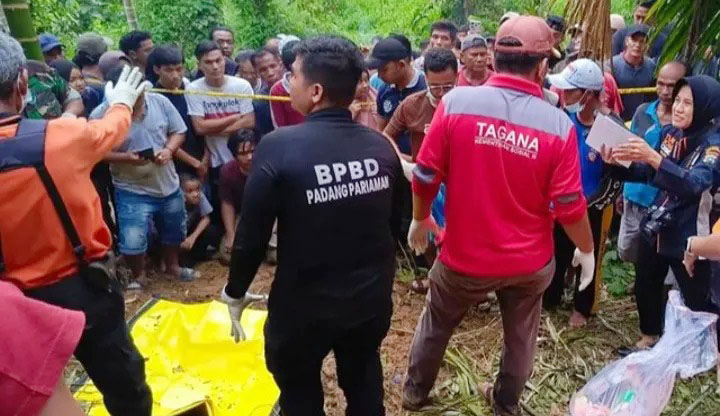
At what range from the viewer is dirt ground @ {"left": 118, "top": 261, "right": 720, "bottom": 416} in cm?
313

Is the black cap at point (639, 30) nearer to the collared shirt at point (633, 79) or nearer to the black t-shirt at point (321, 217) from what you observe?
the collared shirt at point (633, 79)

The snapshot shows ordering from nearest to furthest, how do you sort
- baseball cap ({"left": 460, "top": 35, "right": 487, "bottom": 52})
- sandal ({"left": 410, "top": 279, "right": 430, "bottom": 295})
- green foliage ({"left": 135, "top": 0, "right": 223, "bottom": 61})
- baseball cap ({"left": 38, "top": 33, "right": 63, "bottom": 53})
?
baseball cap ({"left": 460, "top": 35, "right": 487, "bottom": 52}), sandal ({"left": 410, "top": 279, "right": 430, "bottom": 295}), baseball cap ({"left": 38, "top": 33, "right": 63, "bottom": 53}), green foliage ({"left": 135, "top": 0, "right": 223, "bottom": 61})

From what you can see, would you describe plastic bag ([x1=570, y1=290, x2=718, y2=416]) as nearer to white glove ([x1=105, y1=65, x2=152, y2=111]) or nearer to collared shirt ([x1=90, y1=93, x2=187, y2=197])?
white glove ([x1=105, y1=65, x2=152, y2=111])

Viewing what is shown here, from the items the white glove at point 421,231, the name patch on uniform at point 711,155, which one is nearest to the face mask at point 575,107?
the name patch on uniform at point 711,155

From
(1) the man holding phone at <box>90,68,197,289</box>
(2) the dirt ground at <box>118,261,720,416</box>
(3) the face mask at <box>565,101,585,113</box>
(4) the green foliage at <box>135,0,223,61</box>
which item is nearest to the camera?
(2) the dirt ground at <box>118,261,720,416</box>

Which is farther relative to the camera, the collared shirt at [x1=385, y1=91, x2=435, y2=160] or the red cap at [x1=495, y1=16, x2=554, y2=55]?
the collared shirt at [x1=385, y1=91, x2=435, y2=160]

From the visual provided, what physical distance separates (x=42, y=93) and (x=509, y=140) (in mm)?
2751

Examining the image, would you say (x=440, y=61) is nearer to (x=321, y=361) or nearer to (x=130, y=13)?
(x=321, y=361)

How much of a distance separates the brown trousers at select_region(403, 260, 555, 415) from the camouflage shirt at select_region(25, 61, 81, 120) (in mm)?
2470

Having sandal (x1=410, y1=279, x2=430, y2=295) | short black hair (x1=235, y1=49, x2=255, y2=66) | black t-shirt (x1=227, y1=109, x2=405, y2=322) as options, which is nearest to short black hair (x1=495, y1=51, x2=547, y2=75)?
black t-shirt (x1=227, y1=109, x2=405, y2=322)

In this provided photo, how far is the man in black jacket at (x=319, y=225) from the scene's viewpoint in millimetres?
1984

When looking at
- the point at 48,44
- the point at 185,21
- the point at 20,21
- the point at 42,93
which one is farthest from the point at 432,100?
the point at 185,21

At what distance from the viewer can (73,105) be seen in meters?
3.92

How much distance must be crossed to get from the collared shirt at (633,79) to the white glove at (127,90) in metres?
4.24
